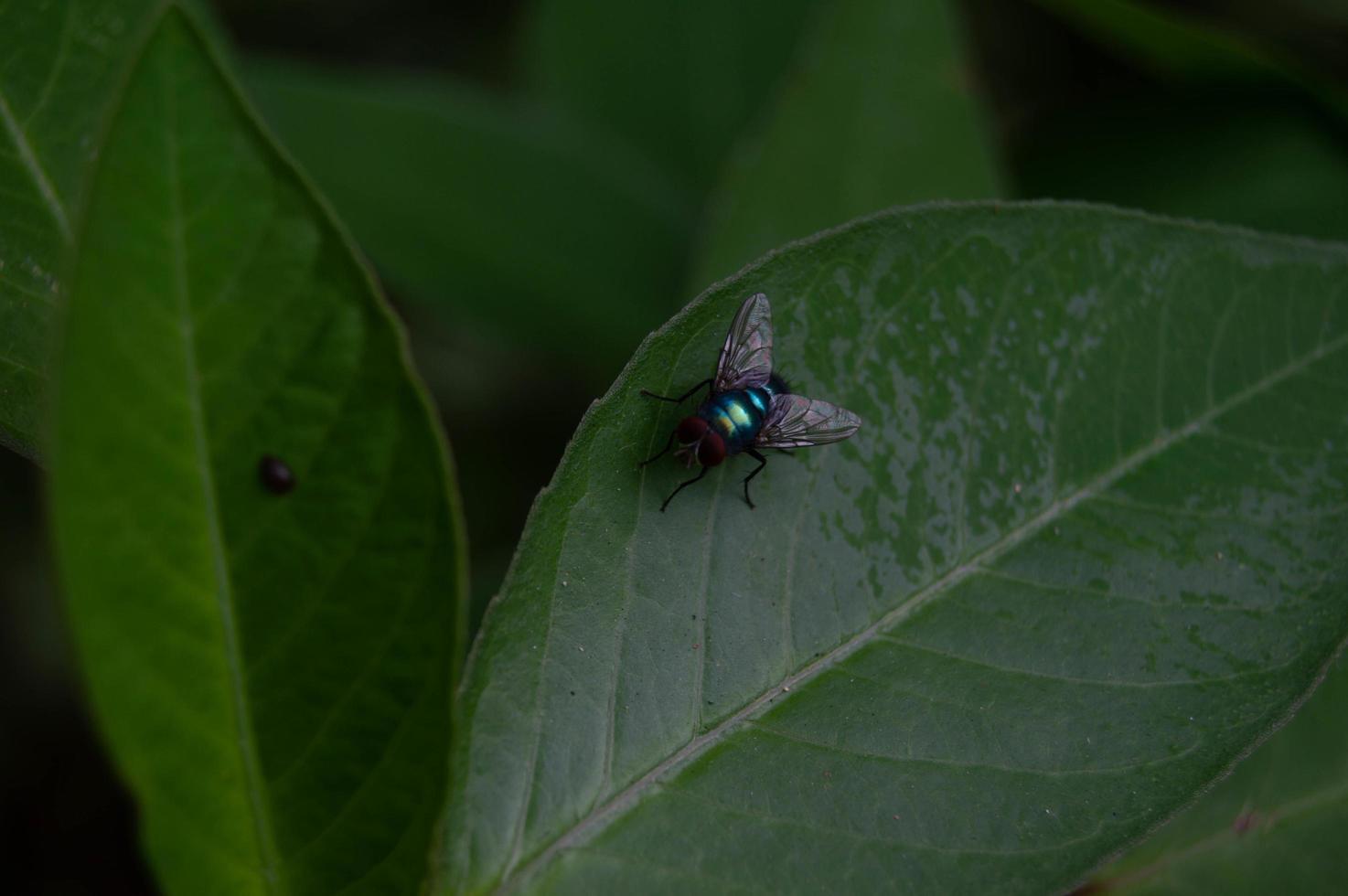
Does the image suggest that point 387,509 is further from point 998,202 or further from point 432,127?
point 432,127

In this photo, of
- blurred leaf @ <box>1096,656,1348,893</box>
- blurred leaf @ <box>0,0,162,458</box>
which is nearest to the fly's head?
blurred leaf @ <box>0,0,162,458</box>

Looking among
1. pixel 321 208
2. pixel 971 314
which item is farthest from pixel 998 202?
pixel 321 208

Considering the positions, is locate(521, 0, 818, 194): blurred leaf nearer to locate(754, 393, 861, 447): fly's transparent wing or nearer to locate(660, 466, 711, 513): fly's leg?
locate(754, 393, 861, 447): fly's transparent wing

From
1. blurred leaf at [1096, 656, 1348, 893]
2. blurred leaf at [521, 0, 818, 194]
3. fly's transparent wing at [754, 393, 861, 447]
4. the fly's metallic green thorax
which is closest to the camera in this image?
fly's transparent wing at [754, 393, 861, 447]

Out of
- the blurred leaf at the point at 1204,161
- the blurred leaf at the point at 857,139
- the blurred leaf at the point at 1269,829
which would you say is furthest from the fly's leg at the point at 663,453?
the blurred leaf at the point at 1204,161

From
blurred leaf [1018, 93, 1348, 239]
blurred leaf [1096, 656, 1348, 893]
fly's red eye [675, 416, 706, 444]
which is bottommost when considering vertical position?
blurred leaf [1096, 656, 1348, 893]

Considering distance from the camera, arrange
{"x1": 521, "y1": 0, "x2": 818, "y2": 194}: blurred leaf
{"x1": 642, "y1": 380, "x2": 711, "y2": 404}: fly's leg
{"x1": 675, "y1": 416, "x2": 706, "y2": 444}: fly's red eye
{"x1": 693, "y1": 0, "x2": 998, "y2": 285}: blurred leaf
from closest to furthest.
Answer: {"x1": 642, "y1": 380, "x2": 711, "y2": 404}: fly's leg, {"x1": 675, "y1": 416, "x2": 706, "y2": 444}: fly's red eye, {"x1": 693, "y1": 0, "x2": 998, "y2": 285}: blurred leaf, {"x1": 521, "y1": 0, "x2": 818, "y2": 194}: blurred leaf

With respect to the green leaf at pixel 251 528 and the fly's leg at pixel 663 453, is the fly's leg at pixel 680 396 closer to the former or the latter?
the fly's leg at pixel 663 453

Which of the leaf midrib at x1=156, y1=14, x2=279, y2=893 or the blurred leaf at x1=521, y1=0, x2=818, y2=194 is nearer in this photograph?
the leaf midrib at x1=156, y1=14, x2=279, y2=893
